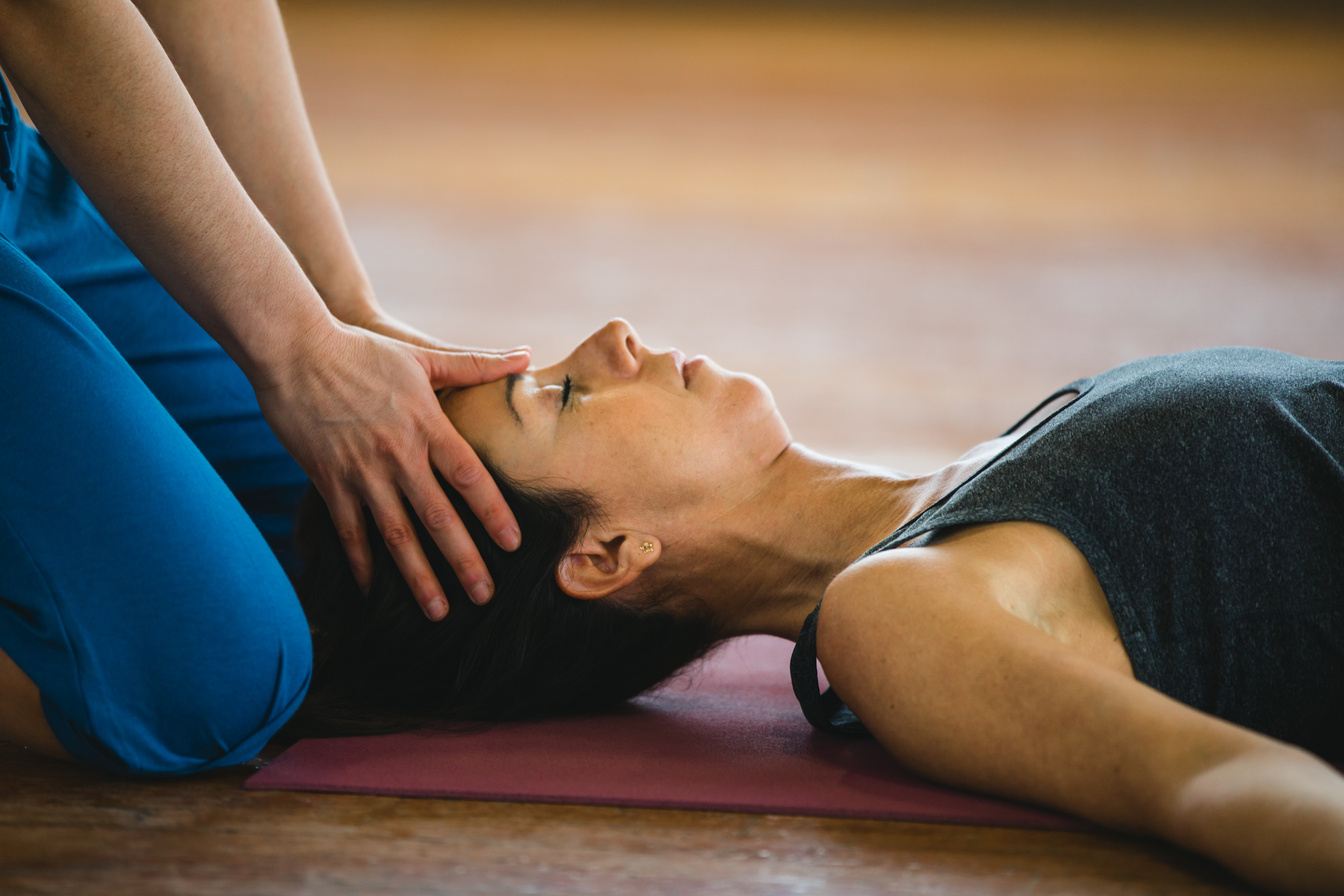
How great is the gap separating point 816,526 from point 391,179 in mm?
4685

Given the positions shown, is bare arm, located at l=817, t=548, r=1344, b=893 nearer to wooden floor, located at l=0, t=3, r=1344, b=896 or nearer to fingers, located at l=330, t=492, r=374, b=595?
wooden floor, located at l=0, t=3, r=1344, b=896

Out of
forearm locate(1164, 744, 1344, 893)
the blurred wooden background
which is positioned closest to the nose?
forearm locate(1164, 744, 1344, 893)

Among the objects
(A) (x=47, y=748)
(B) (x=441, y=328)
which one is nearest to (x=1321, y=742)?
(A) (x=47, y=748)

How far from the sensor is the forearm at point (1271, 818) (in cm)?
83

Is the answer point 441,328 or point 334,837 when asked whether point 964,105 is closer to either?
point 441,328

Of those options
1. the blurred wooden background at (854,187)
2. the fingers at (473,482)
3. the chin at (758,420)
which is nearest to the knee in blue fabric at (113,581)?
the fingers at (473,482)

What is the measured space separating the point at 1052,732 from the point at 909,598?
0.58ft

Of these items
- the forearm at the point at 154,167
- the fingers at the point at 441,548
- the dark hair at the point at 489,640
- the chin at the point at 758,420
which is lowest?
the dark hair at the point at 489,640

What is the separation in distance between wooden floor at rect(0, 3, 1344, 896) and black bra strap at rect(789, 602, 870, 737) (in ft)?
0.67

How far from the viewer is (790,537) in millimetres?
1460

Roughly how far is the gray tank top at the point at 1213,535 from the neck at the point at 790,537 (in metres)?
0.23

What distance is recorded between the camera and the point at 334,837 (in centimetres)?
105

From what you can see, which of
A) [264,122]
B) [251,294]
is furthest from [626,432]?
[264,122]

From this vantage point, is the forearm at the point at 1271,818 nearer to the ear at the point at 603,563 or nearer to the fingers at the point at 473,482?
the ear at the point at 603,563
